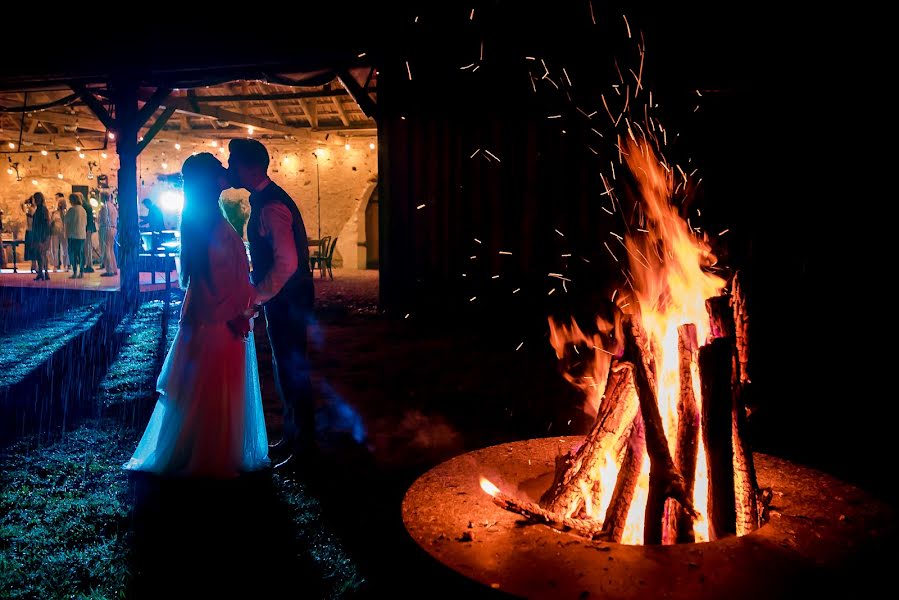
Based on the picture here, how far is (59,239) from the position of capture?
68.2ft

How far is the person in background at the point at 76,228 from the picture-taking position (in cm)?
1772

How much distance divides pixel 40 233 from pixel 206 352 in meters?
16.7

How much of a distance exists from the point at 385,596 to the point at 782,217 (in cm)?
736

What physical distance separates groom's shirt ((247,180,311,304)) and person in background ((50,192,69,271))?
17.9m

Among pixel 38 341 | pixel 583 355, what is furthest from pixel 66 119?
pixel 583 355

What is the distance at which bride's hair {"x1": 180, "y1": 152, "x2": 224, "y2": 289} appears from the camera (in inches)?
154

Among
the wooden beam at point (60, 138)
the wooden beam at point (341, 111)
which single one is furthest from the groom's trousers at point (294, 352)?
the wooden beam at point (60, 138)

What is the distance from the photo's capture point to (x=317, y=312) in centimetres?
1166

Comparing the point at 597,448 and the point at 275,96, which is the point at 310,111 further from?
the point at 597,448

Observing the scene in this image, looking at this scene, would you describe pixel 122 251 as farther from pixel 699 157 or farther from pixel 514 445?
pixel 514 445

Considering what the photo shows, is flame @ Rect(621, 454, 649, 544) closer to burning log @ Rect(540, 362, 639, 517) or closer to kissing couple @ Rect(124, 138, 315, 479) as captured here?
burning log @ Rect(540, 362, 639, 517)

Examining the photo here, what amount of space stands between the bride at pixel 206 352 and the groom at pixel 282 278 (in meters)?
0.18

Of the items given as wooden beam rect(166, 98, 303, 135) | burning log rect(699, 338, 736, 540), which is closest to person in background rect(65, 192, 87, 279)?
wooden beam rect(166, 98, 303, 135)

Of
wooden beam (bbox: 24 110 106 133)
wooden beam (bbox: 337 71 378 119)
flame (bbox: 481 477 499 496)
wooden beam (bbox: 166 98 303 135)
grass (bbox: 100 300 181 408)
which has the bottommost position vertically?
grass (bbox: 100 300 181 408)
